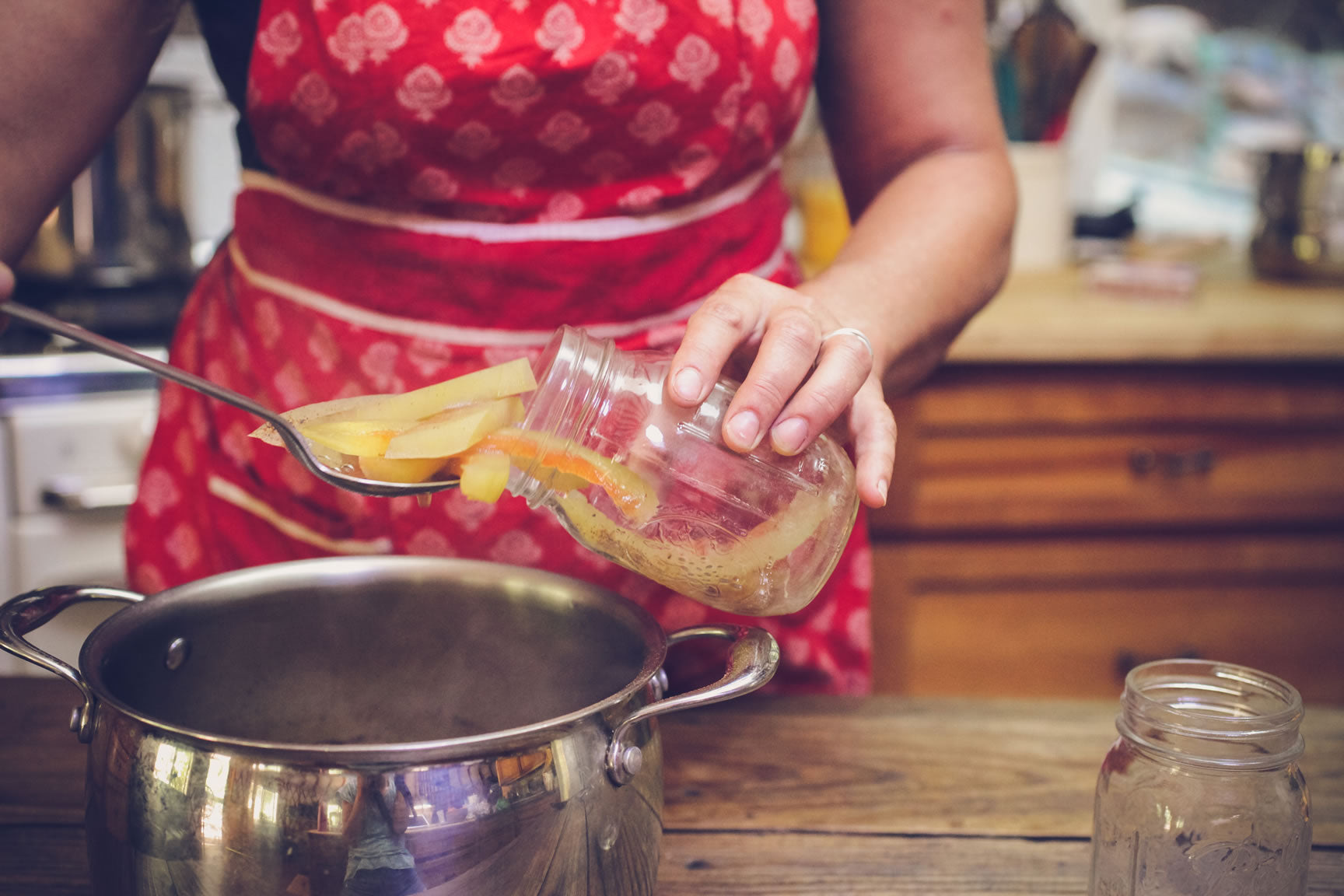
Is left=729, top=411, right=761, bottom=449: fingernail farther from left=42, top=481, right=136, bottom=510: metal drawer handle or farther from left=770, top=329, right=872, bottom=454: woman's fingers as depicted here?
left=42, top=481, right=136, bottom=510: metal drawer handle

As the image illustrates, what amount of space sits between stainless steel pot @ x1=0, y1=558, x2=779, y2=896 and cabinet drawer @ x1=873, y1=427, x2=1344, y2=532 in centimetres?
105

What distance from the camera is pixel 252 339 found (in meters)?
0.81

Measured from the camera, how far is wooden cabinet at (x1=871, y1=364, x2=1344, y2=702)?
1520 mm

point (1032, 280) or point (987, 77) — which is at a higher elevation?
point (987, 77)

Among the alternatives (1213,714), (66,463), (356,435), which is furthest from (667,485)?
(66,463)

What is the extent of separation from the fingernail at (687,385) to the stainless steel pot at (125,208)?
1317 mm

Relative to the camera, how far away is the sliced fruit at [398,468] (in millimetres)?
500

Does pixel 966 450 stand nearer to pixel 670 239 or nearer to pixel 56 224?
pixel 670 239

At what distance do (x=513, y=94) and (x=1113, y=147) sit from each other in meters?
1.86

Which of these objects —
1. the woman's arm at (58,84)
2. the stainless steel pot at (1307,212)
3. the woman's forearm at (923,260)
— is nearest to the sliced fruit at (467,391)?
the woman's forearm at (923,260)

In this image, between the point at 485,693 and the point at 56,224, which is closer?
the point at 485,693

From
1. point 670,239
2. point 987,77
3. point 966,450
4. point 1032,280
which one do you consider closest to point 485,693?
point 670,239

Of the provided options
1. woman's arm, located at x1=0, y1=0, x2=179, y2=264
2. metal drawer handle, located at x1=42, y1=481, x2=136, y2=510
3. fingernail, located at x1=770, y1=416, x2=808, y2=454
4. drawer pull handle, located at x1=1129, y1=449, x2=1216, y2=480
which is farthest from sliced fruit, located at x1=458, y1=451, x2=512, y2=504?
drawer pull handle, located at x1=1129, y1=449, x2=1216, y2=480

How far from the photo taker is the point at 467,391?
509 mm
